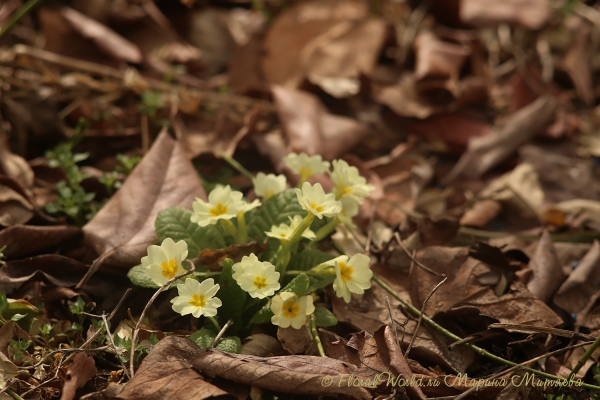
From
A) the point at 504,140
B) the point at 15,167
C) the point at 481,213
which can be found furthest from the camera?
the point at 504,140

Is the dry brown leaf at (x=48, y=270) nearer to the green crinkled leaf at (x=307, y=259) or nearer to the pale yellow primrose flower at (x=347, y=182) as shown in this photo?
the green crinkled leaf at (x=307, y=259)

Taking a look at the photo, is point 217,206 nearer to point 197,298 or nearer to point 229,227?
point 229,227

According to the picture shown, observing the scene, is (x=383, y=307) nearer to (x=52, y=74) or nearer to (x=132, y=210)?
(x=132, y=210)

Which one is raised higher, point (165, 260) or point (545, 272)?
point (165, 260)

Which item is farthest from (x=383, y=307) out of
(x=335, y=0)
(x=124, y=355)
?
(x=335, y=0)

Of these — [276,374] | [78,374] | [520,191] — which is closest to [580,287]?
[520,191]

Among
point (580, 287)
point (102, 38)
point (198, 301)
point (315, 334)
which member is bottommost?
point (580, 287)

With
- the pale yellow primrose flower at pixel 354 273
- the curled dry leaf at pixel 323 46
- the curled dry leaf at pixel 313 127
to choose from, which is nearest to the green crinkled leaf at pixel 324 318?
the pale yellow primrose flower at pixel 354 273

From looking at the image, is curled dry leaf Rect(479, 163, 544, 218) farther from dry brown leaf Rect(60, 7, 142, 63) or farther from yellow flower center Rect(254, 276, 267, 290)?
dry brown leaf Rect(60, 7, 142, 63)
